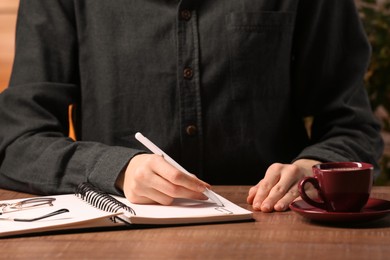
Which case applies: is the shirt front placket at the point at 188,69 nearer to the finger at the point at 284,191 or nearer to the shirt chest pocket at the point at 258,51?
the shirt chest pocket at the point at 258,51

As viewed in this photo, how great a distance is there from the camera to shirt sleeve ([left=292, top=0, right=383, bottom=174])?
6.21ft

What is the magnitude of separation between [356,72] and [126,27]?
0.54 meters

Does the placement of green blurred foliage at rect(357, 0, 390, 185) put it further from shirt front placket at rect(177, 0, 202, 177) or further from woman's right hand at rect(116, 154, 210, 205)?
woman's right hand at rect(116, 154, 210, 205)

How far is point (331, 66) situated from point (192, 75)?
0.34 m

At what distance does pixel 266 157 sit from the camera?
1.90 metres

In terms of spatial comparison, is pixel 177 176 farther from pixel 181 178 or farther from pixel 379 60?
pixel 379 60

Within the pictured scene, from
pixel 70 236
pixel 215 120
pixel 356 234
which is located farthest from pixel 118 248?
pixel 215 120

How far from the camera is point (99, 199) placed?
1.38m

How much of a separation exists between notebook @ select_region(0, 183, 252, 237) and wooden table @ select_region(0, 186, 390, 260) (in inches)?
0.6

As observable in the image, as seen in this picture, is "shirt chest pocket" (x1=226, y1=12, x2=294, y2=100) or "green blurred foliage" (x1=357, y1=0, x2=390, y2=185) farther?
"green blurred foliage" (x1=357, y1=0, x2=390, y2=185)

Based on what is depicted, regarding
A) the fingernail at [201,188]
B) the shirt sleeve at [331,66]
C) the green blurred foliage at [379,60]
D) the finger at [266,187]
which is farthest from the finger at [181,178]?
the green blurred foliage at [379,60]

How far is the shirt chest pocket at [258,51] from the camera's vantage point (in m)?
1.84

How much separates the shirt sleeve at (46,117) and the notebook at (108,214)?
13 centimetres

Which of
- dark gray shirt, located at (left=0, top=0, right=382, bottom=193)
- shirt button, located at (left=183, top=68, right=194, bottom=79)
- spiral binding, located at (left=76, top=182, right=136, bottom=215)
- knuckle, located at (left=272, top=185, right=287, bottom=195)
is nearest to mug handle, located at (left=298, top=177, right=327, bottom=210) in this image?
knuckle, located at (left=272, top=185, right=287, bottom=195)
